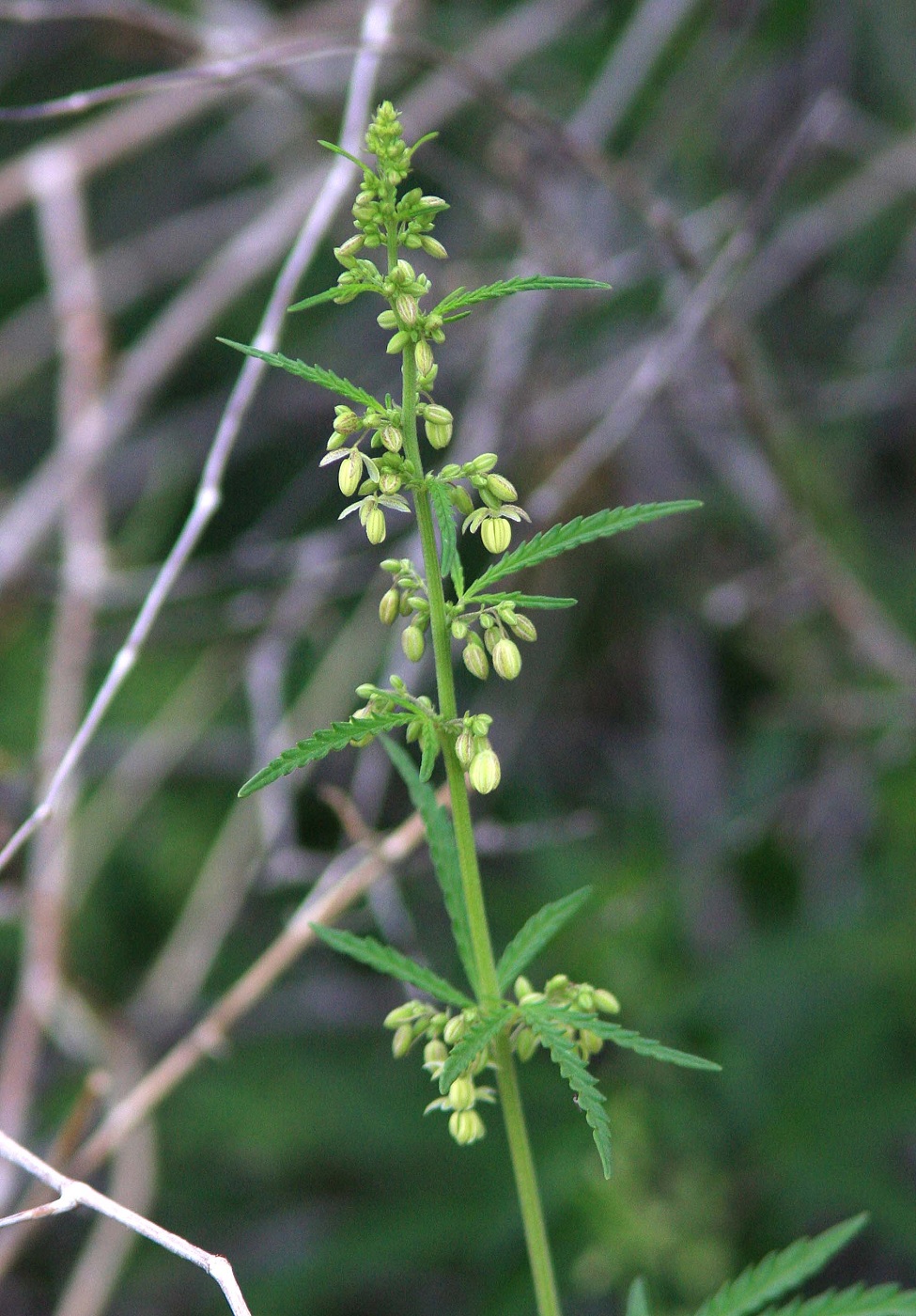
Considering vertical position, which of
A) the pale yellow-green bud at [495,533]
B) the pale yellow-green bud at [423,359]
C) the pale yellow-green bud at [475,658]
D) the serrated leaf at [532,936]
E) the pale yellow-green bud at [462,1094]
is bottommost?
the pale yellow-green bud at [462,1094]

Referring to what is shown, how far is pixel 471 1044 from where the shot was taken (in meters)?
1.11

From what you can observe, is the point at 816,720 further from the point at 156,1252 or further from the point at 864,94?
the point at 864,94

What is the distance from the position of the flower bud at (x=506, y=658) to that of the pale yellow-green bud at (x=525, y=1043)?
39 cm

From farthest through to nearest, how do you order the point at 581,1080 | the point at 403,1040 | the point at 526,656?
1. the point at 526,656
2. the point at 403,1040
3. the point at 581,1080

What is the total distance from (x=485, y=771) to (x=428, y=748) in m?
0.08

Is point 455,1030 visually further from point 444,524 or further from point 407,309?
point 407,309

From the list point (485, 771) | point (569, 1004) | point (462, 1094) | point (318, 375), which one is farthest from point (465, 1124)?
point (318, 375)

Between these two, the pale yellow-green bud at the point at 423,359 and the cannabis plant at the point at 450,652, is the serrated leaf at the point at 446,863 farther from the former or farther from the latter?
the pale yellow-green bud at the point at 423,359

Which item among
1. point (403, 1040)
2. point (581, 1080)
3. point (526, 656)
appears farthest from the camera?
point (526, 656)

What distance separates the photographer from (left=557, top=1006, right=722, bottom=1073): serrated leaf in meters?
1.08

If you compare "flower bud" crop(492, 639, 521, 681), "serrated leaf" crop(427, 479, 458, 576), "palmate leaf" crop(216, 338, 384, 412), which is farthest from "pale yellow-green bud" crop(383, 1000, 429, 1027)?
"palmate leaf" crop(216, 338, 384, 412)

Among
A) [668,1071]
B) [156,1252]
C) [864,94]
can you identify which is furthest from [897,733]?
[864,94]

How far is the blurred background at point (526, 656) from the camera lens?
325cm

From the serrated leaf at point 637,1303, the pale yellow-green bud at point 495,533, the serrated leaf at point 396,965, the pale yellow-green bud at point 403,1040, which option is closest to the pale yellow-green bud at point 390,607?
the pale yellow-green bud at point 495,533
